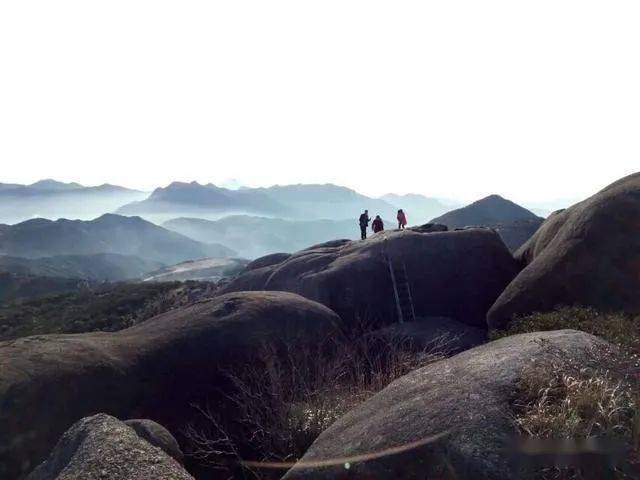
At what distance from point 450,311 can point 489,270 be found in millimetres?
2030

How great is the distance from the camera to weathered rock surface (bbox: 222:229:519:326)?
2048 centimetres

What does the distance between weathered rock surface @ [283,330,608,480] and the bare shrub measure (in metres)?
1.68

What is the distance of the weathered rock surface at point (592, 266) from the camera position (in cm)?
1464

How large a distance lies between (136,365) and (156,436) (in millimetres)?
3161

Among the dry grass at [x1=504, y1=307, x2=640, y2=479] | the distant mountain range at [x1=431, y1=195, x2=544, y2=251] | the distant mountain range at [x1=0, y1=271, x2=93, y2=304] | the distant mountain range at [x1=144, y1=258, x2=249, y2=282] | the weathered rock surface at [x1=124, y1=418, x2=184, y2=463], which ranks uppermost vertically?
the distant mountain range at [x1=431, y1=195, x2=544, y2=251]

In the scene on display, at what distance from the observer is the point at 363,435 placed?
6.45 metres

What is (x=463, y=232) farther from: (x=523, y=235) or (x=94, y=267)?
(x=94, y=267)

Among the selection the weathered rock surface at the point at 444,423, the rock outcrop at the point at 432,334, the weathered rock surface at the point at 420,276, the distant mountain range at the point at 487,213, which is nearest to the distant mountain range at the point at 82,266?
the distant mountain range at the point at 487,213

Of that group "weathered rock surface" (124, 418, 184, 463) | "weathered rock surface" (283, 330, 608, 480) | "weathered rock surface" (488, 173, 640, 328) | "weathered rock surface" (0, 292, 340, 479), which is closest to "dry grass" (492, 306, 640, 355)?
"weathered rock surface" (283, 330, 608, 480)

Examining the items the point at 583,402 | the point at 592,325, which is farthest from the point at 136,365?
the point at 583,402

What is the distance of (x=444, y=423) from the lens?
5816 millimetres

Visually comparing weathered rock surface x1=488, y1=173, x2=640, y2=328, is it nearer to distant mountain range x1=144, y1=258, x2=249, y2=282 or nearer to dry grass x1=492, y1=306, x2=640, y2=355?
dry grass x1=492, y1=306, x2=640, y2=355

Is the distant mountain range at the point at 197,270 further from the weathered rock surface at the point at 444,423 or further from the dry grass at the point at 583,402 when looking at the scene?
the dry grass at the point at 583,402

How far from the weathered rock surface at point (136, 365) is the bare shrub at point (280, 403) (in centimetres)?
50
